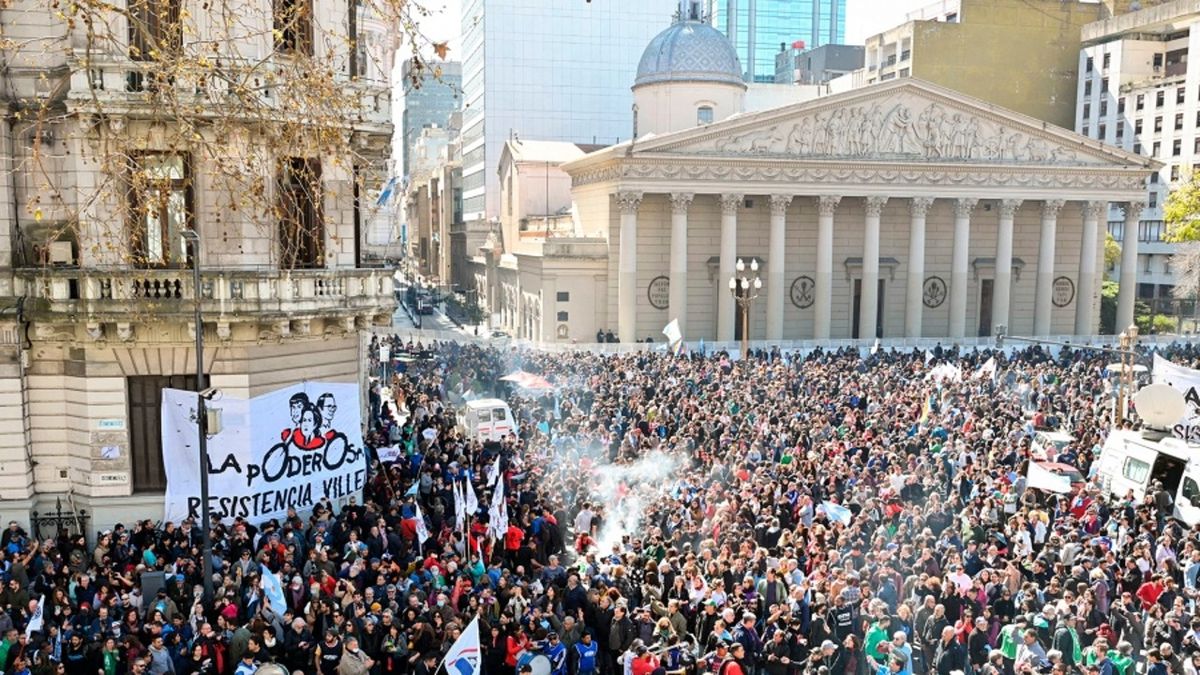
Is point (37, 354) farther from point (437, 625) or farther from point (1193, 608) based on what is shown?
point (1193, 608)

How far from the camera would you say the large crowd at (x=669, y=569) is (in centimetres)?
1280

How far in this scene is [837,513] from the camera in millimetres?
18094

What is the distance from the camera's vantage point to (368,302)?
2084cm

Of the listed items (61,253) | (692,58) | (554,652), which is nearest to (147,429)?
(61,253)

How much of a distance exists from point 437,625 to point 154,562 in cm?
497

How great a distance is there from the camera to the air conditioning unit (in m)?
18.1

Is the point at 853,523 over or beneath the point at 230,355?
beneath

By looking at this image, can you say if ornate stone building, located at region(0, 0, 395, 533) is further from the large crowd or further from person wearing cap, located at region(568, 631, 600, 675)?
person wearing cap, located at region(568, 631, 600, 675)

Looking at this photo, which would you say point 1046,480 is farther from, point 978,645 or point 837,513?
point 978,645

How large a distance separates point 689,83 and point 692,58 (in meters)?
1.52

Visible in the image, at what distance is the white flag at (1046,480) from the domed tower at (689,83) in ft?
153

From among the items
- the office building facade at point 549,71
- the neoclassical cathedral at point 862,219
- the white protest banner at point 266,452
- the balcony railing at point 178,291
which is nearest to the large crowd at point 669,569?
the white protest banner at point 266,452

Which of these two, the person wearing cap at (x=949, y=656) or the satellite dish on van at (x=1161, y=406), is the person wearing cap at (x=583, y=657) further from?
the satellite dish on van at (x=1161, y=406)

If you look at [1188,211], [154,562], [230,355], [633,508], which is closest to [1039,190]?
[1188,211]
